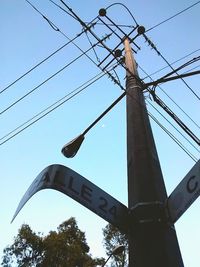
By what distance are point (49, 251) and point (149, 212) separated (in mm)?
28571

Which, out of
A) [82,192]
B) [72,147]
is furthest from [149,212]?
[72,147]

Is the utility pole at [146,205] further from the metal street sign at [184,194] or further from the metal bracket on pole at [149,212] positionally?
the metal street sign at [184,194]

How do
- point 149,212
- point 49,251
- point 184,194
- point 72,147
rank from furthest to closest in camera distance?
point 49,251 → point 72,147 → point 149,212 → point 184,194

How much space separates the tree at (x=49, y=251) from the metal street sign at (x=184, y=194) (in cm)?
2820

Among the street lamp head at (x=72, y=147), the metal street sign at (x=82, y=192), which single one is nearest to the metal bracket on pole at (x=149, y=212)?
the metal street sign at (x=82, y=192)

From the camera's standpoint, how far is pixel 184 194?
243 cm

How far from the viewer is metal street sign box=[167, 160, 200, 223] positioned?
235 cm

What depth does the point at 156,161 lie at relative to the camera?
10.5 ft

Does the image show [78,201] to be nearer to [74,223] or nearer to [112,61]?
[112,61]

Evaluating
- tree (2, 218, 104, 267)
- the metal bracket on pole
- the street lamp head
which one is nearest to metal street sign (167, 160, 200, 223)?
the metal bracket on pole

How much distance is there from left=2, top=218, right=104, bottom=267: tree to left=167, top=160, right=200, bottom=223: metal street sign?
92.5 feet

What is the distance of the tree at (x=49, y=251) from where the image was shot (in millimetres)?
28234

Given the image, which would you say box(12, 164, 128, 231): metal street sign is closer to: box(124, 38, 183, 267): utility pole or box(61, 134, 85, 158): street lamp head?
box(124, 38, 183, 267): utility pole

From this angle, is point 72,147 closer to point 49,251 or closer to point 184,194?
point 184,194
